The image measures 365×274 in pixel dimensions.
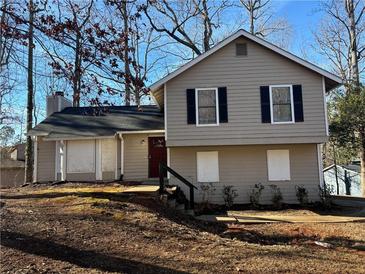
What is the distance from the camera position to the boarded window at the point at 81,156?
17562mm

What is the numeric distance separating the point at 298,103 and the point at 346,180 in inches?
601

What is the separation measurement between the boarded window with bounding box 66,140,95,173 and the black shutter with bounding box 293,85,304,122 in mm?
8843

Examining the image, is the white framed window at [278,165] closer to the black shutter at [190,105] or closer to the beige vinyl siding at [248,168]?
the beige vinyl siding at [248,168]

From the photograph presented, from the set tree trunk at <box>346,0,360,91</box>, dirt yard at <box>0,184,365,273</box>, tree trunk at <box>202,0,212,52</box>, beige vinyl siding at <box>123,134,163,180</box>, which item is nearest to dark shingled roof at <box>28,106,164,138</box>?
beige vinyl siding at <box>123,134,163,180</box>

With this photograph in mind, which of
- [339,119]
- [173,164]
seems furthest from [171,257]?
[339,119]

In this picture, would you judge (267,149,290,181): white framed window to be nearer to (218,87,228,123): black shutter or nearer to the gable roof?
(218,87,228,123): black shutter

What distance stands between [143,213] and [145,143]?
9.16 meters

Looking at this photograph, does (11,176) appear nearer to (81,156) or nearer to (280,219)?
(81,156)

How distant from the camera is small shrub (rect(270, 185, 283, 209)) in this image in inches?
598

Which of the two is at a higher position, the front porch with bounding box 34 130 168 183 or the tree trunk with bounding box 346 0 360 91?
the tree trunk with bounding box 346 0 360 91

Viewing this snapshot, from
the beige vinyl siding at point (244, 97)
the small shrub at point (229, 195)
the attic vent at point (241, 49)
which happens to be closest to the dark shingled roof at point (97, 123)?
the beige vinyl siding at point (244, 97)

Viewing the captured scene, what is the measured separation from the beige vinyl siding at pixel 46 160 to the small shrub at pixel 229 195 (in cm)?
782

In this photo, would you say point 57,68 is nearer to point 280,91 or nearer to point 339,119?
point 280,91

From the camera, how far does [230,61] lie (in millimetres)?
15820
